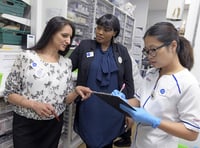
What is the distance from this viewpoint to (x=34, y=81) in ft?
3.45

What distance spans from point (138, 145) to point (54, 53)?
29.4 inches

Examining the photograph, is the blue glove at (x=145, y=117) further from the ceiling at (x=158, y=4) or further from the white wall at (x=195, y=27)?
the ceiling at (x=158, y=4)

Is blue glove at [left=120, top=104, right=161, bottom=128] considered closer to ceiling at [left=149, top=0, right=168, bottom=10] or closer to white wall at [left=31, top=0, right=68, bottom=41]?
white wall at [left=31, top=0, right=68, bottom=41]

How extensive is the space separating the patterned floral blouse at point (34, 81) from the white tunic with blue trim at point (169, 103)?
52cm

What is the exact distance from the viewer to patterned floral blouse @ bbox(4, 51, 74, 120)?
1.05 m

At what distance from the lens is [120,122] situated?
1460 mm

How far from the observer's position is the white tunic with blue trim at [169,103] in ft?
2.52

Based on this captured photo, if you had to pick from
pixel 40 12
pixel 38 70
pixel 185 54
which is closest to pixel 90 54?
pixel 38 70

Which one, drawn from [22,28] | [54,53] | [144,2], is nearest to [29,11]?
[22,28]

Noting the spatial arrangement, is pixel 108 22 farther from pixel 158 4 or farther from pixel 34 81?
pixel 158 4

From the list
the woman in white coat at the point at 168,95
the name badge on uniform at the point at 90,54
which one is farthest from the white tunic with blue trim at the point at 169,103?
the name badge on uniform at the point at 90,54

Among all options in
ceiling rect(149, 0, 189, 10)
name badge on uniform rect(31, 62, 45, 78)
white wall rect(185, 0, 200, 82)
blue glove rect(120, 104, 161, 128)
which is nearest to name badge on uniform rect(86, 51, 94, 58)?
name badge on uniform rect(31, 62, 45, 78)

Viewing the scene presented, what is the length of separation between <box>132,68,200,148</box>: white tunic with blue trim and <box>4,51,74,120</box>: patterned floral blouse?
52 cm

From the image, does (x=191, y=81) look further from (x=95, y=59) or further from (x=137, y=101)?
(x=95, y=59)
